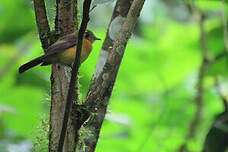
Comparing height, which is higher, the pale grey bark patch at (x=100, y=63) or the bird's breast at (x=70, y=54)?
the pale grey bark patch at (x=100, y=63)

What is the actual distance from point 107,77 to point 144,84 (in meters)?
2.35

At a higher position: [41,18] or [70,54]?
[41,18]

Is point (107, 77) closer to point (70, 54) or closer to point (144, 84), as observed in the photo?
point (70, 54)

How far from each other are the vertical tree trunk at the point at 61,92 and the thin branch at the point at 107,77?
114 millimetres

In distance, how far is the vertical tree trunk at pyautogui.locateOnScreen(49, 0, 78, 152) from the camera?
67.7 inches

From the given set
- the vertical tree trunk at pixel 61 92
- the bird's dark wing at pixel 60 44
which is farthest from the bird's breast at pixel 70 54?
the vertical tree trunk at pixel 61 92

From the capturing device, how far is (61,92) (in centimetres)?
173

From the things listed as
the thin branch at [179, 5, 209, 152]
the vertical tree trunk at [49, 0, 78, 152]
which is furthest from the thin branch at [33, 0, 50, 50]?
the thin branch at [179, 5, 209, 152]

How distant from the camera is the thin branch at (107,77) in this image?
70.9 inches

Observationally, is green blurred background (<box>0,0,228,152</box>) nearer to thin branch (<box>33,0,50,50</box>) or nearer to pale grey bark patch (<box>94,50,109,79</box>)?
pale grey bark patch (<box>94,50,109,79</box>)

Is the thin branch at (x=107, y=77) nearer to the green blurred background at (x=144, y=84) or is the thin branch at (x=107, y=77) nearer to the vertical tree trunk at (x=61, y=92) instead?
the vertical tree trunk at (x=61, y=92)

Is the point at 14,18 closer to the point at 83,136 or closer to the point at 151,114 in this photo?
the point at 151,114

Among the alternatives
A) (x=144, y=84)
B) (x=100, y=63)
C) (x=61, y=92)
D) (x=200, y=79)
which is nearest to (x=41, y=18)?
(x=61, y=92)

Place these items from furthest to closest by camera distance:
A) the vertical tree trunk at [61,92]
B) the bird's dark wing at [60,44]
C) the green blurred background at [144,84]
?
the green blurred background at [144,84], the bird's dark wing at [60,44], the vertical tree trunk at [61,92]
